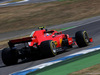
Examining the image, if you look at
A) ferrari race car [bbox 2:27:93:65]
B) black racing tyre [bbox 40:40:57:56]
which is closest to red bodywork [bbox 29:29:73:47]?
ferrari race car [bbox 2:27:93:65]

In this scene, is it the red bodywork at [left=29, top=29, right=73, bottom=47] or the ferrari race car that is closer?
the ferrari race car

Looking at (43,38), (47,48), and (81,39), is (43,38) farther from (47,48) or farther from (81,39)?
(81,39)

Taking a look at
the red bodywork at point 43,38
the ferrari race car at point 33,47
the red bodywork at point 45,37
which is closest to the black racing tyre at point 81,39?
the ferrari race car at point 33,47

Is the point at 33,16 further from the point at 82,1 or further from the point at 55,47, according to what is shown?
the point at 55,47

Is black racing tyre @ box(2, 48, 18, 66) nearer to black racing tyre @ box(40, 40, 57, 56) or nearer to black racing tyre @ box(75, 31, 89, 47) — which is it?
black racing tyre @ box(40, 40, 57, 56)

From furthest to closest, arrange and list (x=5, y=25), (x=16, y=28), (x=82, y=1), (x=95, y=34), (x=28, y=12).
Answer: (x=82, y=1) < (x=28, y=12) < (x=5, y=25) < (x=16, y=28) < (x=95, y=34)

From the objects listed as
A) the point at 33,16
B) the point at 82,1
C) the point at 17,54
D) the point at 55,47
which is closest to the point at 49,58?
the point at 55,47

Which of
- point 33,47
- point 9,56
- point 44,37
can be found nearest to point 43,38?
point 44,37

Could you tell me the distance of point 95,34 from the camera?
16.3 m

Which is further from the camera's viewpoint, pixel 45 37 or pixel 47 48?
pixel 45 37

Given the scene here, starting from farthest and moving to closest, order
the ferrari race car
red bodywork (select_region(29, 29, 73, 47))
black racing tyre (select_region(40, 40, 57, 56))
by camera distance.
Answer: red bodywork (select_region(29, 29, 73, 47)) → the ferrari race car → black racing tyre (select_region(40, 40, 57, 56))

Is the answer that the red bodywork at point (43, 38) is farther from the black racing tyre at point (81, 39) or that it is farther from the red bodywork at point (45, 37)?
the black racing tyre at point (81, 39)

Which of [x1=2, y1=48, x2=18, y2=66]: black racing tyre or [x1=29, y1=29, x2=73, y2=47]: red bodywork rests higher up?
[x1=29, y1=29, x2=73, y2=47]: red bodywork

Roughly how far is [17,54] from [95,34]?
24.0 feet
